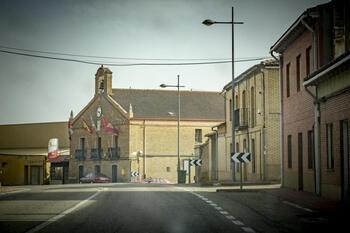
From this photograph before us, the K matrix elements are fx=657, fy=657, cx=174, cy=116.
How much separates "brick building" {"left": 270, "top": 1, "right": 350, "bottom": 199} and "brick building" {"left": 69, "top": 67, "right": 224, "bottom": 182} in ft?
156

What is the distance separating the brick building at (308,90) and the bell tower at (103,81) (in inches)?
2222

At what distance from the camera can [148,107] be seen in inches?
3430

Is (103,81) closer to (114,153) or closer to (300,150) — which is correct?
(114,153)

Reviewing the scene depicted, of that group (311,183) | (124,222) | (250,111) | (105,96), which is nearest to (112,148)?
(105,96)

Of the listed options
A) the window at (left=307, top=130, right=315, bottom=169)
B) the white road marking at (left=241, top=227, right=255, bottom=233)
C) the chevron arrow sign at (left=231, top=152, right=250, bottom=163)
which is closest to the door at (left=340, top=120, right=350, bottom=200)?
the window at (left=307, top=130, right=315, bottom=169)

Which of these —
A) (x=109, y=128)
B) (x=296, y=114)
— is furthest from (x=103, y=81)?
(x=296, y=114)

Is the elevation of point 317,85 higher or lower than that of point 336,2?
lower

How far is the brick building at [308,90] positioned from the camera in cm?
2438

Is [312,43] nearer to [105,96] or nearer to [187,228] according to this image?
[187,228]

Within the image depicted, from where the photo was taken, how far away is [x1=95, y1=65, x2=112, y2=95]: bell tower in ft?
287

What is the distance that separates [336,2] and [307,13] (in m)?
1.21

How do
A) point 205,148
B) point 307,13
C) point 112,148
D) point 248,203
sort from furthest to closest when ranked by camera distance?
point 112,148 < point 205,148 < point 307,13 < point 248,203

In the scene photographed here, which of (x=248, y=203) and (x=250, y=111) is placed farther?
(x=250, y=111)

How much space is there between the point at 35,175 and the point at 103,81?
1704 centimetres
